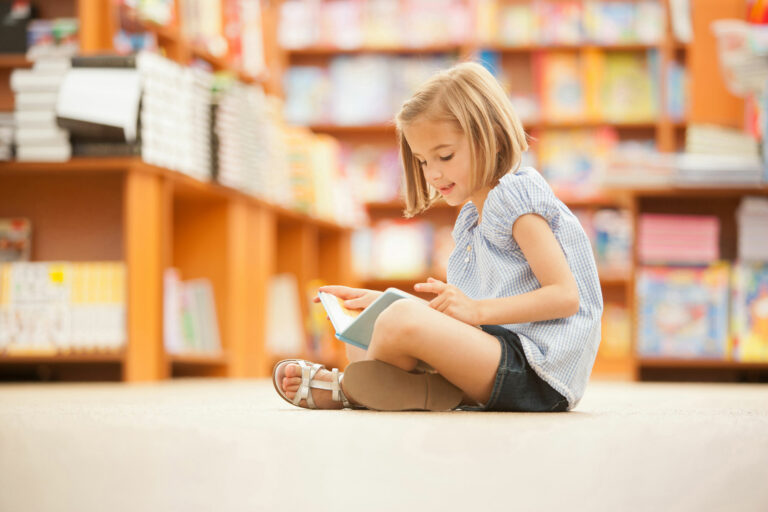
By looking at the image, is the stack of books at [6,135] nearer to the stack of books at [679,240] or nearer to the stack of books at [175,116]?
the stack of books at [175,116]

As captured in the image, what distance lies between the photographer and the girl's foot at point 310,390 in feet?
5.27

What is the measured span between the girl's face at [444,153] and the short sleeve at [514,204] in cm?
8

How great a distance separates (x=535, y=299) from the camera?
1.50 m

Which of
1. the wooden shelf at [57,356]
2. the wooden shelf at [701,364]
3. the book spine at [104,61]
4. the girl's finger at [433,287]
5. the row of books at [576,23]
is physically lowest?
the wooden shelf at [701,364]

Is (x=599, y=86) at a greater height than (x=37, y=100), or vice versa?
(x=599, y=86)

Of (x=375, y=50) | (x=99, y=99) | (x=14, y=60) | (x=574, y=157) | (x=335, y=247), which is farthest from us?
(x=375, y=50)

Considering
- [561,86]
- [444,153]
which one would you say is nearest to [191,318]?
[444,153]

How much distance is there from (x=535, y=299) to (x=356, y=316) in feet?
1.01

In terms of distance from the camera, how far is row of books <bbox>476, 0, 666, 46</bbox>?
5742mm

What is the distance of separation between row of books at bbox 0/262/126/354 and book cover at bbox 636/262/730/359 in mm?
1930

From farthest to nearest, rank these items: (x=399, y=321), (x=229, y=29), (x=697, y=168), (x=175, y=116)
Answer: (x=229, y=29) → (x=697, y=168) → (x=175, y=116) → (x=399, y=321)

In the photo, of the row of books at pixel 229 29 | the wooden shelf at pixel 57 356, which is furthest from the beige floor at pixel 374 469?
the row of books at pixel 229 29

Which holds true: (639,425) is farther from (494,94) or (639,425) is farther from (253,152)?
(253,152)

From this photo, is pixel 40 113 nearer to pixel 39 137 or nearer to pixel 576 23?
pixel 39 137
